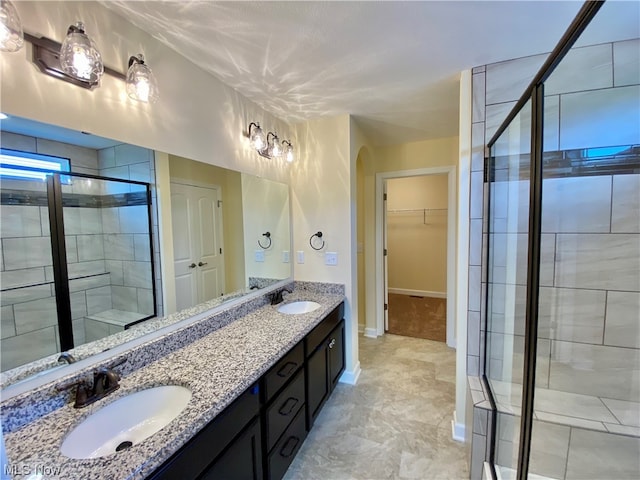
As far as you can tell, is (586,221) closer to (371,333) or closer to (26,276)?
(371,333)

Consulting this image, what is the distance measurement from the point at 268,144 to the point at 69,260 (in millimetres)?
1539

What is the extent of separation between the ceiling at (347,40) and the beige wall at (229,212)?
596mm

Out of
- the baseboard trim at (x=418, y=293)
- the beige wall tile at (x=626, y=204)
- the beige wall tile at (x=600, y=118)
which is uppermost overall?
the beige wall tile at (x=600, y=118)

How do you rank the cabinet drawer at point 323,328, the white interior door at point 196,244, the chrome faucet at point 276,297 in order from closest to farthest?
the white interior door at point 196,244
the cabinet drawer at point 323,328
the chrome faucet at point 276,297

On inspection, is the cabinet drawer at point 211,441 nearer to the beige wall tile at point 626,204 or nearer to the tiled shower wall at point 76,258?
the tiled shower wall at point 76,258

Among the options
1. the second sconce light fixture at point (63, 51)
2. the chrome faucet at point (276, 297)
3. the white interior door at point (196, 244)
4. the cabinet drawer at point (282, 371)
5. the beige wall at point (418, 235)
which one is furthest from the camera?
the beige wall at point (418, 235)

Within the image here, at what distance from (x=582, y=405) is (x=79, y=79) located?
3.01 m

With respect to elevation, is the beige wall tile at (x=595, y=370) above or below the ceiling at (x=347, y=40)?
below

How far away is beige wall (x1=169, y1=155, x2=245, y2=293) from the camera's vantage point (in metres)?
1.74

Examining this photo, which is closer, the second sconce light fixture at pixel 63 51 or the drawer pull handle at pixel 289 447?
the second sconce light fixture at pixel 63 51

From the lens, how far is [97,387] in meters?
1.05

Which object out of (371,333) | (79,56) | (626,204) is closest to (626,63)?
(626,204)

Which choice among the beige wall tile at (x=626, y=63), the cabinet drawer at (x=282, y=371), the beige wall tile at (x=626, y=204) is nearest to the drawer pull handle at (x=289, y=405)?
the cabinet drawer at (x=282, y=371)

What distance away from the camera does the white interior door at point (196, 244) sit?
1.61 m
